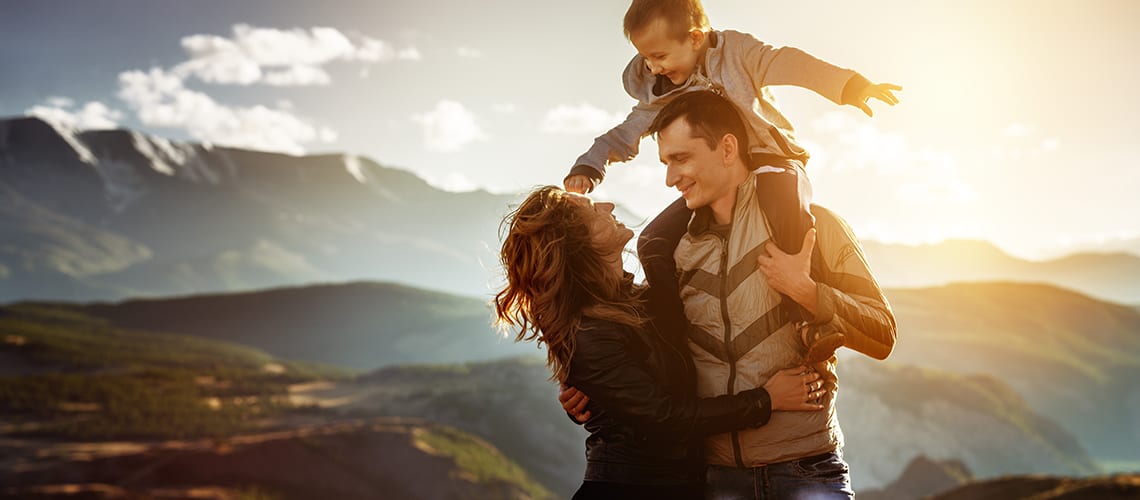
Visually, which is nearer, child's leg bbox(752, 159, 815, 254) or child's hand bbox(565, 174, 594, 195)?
child's leg bbox(752, 159, 815, 254)

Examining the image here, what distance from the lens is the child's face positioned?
4059 millimetres

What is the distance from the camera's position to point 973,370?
87.2 metres

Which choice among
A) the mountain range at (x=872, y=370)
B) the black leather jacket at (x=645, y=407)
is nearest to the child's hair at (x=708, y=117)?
the black leather jacket at (x=645, y=407)

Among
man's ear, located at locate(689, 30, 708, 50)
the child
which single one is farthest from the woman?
man's ear, located at locate(689, 30, 708, 50)

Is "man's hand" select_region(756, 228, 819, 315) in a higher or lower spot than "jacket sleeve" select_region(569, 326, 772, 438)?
higher

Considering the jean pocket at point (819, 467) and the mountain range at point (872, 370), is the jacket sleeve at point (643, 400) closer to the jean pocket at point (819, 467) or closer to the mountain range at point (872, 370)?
the jean pocket at point (819, 467)

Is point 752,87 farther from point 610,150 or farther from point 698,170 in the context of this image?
point 610,150

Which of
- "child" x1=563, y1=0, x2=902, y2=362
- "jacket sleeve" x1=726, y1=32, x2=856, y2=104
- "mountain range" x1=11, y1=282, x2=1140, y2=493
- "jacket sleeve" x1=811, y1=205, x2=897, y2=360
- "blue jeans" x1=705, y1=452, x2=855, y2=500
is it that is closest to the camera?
"jacket sleeve" x1=811, y1=205, x2=897, y2=360

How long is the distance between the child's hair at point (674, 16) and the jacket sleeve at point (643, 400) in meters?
1.56

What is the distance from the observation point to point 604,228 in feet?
12.3

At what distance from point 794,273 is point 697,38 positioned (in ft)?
4.78

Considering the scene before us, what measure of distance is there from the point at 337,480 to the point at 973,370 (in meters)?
79.3

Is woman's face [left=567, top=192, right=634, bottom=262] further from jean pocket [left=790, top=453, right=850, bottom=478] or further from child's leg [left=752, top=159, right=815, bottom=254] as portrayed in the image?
jean pocket [left=790, top=453, right=850, bottom=478]

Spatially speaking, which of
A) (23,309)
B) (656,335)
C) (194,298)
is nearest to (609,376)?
(656,335)
